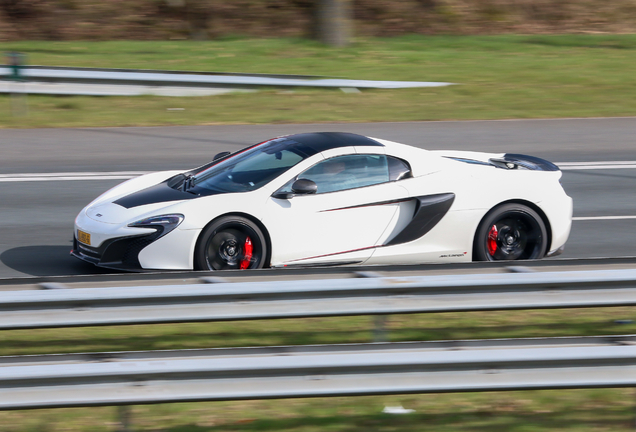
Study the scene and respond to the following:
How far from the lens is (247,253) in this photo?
23.5ft

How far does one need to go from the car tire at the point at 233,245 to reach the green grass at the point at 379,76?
7592mm

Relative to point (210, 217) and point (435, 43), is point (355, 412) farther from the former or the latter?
point (435, 43)

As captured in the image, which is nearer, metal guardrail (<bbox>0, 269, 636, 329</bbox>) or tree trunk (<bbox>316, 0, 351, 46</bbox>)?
metal guardrail (<bbox>0, 269, 636, 329</bbox>)

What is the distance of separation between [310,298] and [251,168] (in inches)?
128

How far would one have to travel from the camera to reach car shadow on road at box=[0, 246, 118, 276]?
7.62 meters

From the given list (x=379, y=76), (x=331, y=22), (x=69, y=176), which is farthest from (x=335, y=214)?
(x=331, y=22)

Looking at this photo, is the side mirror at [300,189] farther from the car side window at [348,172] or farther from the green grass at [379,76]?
the green grass at [379,76]

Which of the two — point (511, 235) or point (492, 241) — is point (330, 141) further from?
point (511, 235)

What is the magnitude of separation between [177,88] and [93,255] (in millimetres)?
9062

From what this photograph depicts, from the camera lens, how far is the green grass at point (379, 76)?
49.1 ft

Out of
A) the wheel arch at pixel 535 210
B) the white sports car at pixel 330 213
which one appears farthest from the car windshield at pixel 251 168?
the wheel arch at pixel 535 210

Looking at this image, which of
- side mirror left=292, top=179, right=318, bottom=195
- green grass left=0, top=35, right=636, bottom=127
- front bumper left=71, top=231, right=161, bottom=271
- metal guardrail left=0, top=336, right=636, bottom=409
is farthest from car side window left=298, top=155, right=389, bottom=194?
green grass left=0, top=35, right=636, bottom=127

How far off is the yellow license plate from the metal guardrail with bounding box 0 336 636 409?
3173 mm

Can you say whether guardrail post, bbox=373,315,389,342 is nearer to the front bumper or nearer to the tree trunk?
the front bumper
